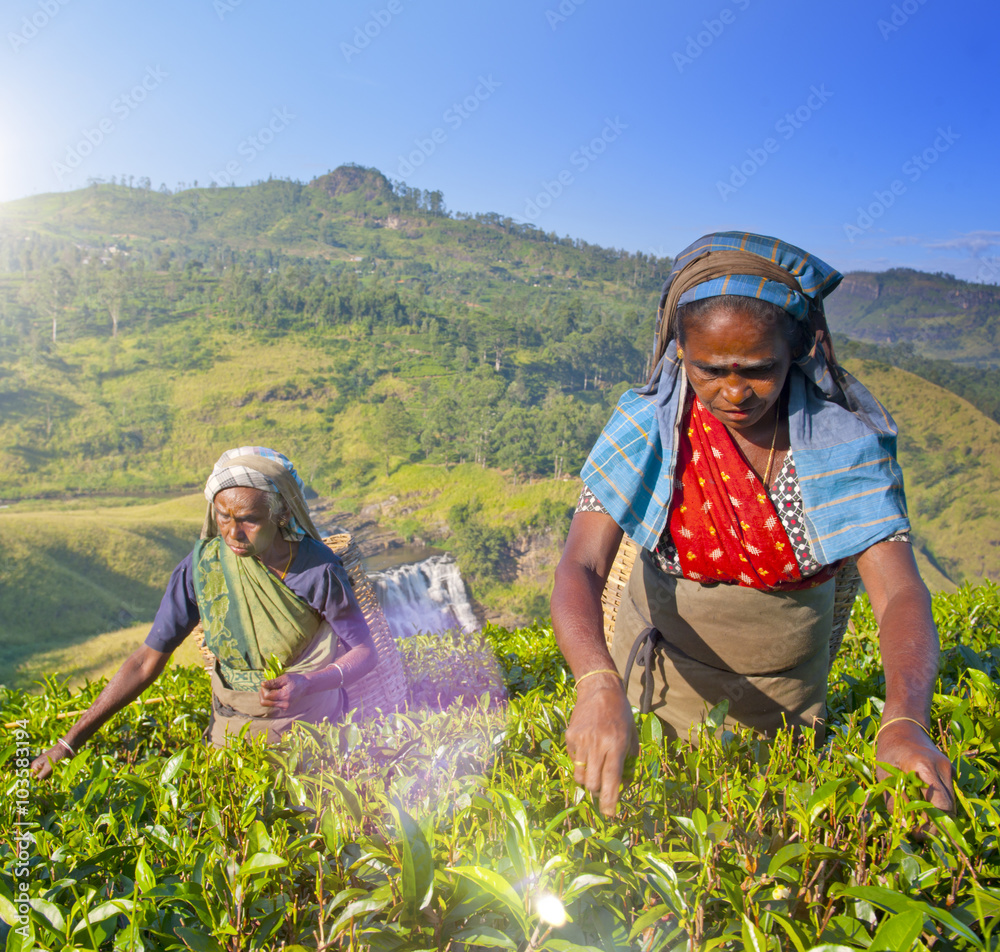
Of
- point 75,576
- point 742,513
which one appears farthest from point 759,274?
point 75,576

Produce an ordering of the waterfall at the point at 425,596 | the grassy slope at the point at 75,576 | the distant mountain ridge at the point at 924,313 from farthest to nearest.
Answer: the distant mountain ridge at the point at 924,313 < the waterfall at the point at 425,596 < the grassy slope at the point at 75,576

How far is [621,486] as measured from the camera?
1706 mm

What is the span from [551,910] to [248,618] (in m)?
1.77

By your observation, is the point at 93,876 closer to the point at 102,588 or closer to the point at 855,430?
the point at 855,430

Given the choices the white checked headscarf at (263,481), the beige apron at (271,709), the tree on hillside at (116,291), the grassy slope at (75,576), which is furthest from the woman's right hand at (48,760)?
the tree on hillside at (116,291)

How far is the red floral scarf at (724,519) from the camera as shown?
1.70 metres

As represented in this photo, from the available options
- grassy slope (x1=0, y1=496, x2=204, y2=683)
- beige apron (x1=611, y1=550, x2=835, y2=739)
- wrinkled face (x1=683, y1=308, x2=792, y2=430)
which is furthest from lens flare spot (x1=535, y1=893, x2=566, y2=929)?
grassy slope (x1=0, y1=496, x2=204, y2=683)

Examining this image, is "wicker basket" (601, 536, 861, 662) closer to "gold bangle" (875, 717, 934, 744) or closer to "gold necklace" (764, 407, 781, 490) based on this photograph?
"gold necklace" (764, 407, 781, 490)

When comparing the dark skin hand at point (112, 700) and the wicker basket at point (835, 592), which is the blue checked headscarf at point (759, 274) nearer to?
the wicker basket at point (835, 592)

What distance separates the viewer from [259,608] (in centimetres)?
236

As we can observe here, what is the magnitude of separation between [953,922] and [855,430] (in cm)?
104

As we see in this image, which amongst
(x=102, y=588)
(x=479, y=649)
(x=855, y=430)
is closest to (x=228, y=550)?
(x=479, y=649)

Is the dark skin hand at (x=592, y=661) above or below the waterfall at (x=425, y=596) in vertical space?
above

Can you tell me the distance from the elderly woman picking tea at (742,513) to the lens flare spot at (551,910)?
405 mm
